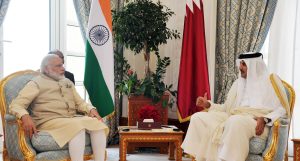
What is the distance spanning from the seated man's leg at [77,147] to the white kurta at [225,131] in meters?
1.18

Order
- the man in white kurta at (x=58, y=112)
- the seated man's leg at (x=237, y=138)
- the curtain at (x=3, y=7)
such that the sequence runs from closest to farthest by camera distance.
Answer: the man in white kurta at (x=58, y=112) → the seated man's leg at (x=237, y=138) → the curtain at (x=3, y=7)

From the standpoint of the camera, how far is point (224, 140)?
10.5 ft

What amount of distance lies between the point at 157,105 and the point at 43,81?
1940 millimetres

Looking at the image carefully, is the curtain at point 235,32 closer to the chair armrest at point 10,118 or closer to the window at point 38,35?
the window at point 38,35

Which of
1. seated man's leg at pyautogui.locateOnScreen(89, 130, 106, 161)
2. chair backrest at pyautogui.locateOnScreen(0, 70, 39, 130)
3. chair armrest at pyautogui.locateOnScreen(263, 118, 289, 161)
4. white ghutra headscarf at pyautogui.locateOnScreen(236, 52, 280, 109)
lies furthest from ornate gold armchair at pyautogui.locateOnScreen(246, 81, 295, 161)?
chair backrest at pyautogui.locateOnScreen(0, 70, 39, 130)

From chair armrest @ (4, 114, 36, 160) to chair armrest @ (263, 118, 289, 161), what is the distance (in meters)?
1.91

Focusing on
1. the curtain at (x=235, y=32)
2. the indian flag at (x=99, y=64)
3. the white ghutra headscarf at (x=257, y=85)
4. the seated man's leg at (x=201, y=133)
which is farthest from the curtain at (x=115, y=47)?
the white ghutra headscarf at (x=257, y=85)

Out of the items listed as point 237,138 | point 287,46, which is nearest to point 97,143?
point 237,138

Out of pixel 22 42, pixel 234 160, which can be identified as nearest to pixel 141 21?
pixel 22 42

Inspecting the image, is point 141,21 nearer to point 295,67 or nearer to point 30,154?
point 295,67

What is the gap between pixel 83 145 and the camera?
298 centimetres

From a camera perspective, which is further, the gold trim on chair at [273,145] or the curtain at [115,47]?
the curtain at [115,47]

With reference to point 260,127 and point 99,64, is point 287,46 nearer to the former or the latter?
point 260,127

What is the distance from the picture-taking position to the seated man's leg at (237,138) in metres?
3.06
